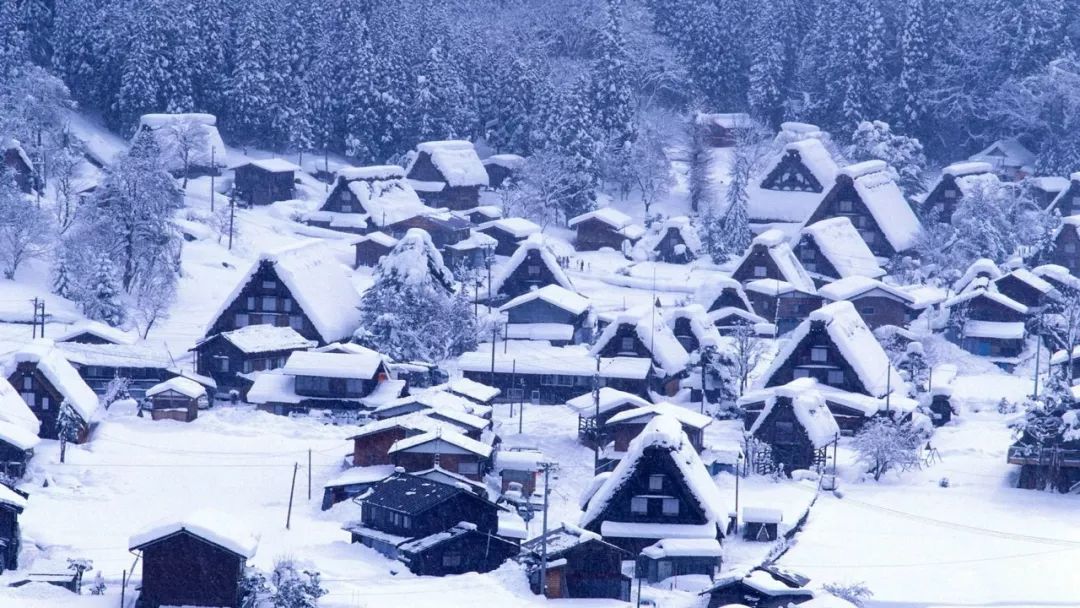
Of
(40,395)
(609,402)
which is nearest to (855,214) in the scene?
(609,402)

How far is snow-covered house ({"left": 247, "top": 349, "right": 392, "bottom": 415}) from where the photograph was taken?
52031 millimetres

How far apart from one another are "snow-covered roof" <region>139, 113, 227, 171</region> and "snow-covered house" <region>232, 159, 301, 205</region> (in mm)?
1041

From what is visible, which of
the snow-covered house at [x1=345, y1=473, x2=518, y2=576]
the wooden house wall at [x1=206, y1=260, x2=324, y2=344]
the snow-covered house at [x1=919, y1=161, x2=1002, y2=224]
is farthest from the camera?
the snow-covered house at [x1=919, y1=161, x2=1002, y2=224]

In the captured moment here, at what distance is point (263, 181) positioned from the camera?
72.8 m

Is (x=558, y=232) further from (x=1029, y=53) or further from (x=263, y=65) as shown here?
(x=1029, y=53)

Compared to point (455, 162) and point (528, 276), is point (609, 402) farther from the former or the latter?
point (455, 162)

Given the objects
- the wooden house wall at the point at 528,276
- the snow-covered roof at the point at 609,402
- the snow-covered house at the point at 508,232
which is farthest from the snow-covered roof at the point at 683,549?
the snow-covered house at the point at 508,232

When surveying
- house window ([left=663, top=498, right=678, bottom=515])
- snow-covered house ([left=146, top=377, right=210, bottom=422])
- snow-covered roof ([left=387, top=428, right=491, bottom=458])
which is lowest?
house window ([left=663, top=498, right=678, bottom=515])

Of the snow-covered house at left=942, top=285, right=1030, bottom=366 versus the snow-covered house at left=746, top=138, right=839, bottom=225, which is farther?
the snow-covered house at left=746, top=138, right=839, bottom=225

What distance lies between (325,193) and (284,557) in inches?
1502

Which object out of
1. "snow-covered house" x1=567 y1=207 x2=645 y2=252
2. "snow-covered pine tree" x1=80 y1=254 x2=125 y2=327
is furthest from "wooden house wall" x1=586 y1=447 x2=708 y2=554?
"snow-covered house" x1=567 y1=207 x2=645 y2=252

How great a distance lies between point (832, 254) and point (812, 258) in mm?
798

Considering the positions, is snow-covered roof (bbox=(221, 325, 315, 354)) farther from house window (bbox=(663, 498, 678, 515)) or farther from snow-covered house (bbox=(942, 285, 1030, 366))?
snow-covered house (bbox=(942, 285, 1030, 366))

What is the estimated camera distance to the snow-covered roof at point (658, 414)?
48.1 meters
